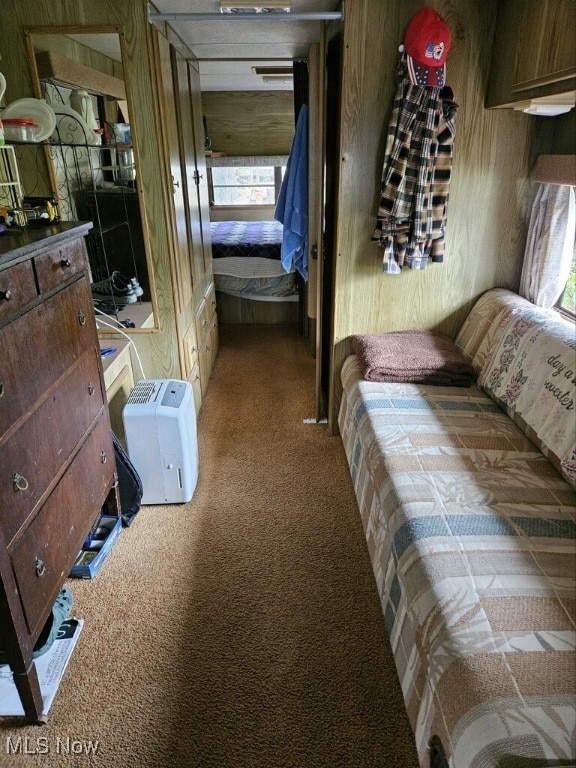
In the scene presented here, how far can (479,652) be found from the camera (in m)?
1.05

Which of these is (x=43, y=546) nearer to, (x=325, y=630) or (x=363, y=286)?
(x=325, y=630)

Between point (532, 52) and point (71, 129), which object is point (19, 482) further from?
point (532, 52)

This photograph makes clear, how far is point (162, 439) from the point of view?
211cm

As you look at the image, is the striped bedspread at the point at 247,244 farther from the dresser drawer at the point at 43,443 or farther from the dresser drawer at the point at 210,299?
the dresser drawer at the point at 43,443

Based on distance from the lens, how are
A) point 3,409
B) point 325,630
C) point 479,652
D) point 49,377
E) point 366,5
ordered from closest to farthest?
point 479,652, point 3,409, point 49,377, point 325,630, point 366,5

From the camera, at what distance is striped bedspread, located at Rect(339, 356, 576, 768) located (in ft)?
3.13

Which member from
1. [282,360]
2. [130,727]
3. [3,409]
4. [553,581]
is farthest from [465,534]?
[282,360]

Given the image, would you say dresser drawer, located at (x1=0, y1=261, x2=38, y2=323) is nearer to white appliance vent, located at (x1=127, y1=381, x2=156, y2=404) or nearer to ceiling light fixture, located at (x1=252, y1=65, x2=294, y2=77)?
white appliance vent, located at (x1=127, y1=381, x2=156, y2=404)

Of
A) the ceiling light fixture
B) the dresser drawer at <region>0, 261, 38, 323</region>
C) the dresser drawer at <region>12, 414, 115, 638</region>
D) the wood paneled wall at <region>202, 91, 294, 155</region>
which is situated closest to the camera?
the dresser drawer at <region>0, 261, 38, 323</region>

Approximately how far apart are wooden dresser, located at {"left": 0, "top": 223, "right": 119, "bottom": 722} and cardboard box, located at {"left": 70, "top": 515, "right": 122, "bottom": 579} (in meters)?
0.23

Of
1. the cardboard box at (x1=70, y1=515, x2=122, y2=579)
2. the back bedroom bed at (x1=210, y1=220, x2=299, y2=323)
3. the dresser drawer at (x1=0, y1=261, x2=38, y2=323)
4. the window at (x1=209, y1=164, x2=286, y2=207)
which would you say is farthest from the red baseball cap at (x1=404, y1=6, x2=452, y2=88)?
the window at (x1=209, y1=164, x2=286, y2=207)

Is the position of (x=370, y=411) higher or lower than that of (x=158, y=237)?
lower

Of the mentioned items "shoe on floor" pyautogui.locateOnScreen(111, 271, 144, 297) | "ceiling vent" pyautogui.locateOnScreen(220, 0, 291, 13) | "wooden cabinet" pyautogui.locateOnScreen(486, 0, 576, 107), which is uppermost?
"ceiling vent" pyautogui.locateOnScreen(220, 0, 291, 13)

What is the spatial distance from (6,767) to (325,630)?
937 millimetres
